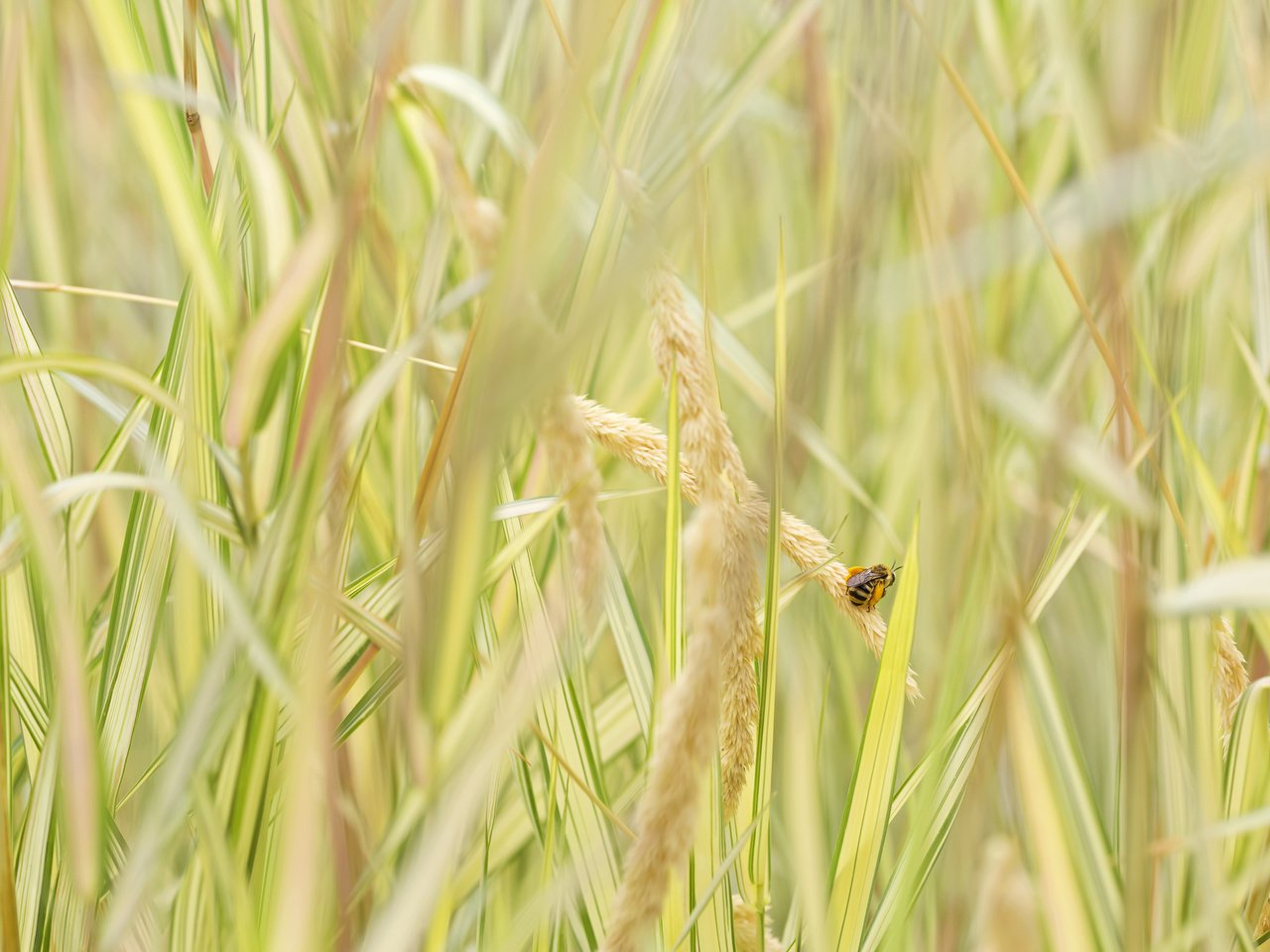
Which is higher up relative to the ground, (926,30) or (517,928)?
(926,30)

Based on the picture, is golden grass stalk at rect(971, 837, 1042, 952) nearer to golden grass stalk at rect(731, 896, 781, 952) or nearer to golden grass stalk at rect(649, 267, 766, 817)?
golden grass stalk at rect(649, 267, 766, 817)

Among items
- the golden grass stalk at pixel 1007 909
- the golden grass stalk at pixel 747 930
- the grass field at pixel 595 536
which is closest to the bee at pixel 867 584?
the grass field at pixel 595 536

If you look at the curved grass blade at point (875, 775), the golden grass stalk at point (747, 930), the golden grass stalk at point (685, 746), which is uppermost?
the golden grass stalk at point (685, 746)

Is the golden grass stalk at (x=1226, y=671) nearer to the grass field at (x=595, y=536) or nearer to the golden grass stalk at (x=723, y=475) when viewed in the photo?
the grass field at (x=595, y=536)

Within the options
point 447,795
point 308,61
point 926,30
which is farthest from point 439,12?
point 447,795

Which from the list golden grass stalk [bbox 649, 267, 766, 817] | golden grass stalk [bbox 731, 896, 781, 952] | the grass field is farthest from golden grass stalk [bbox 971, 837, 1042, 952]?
golden grass stalk [bbox 731, 896, 781, 952]

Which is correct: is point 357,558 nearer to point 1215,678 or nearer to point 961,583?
point 961,583
